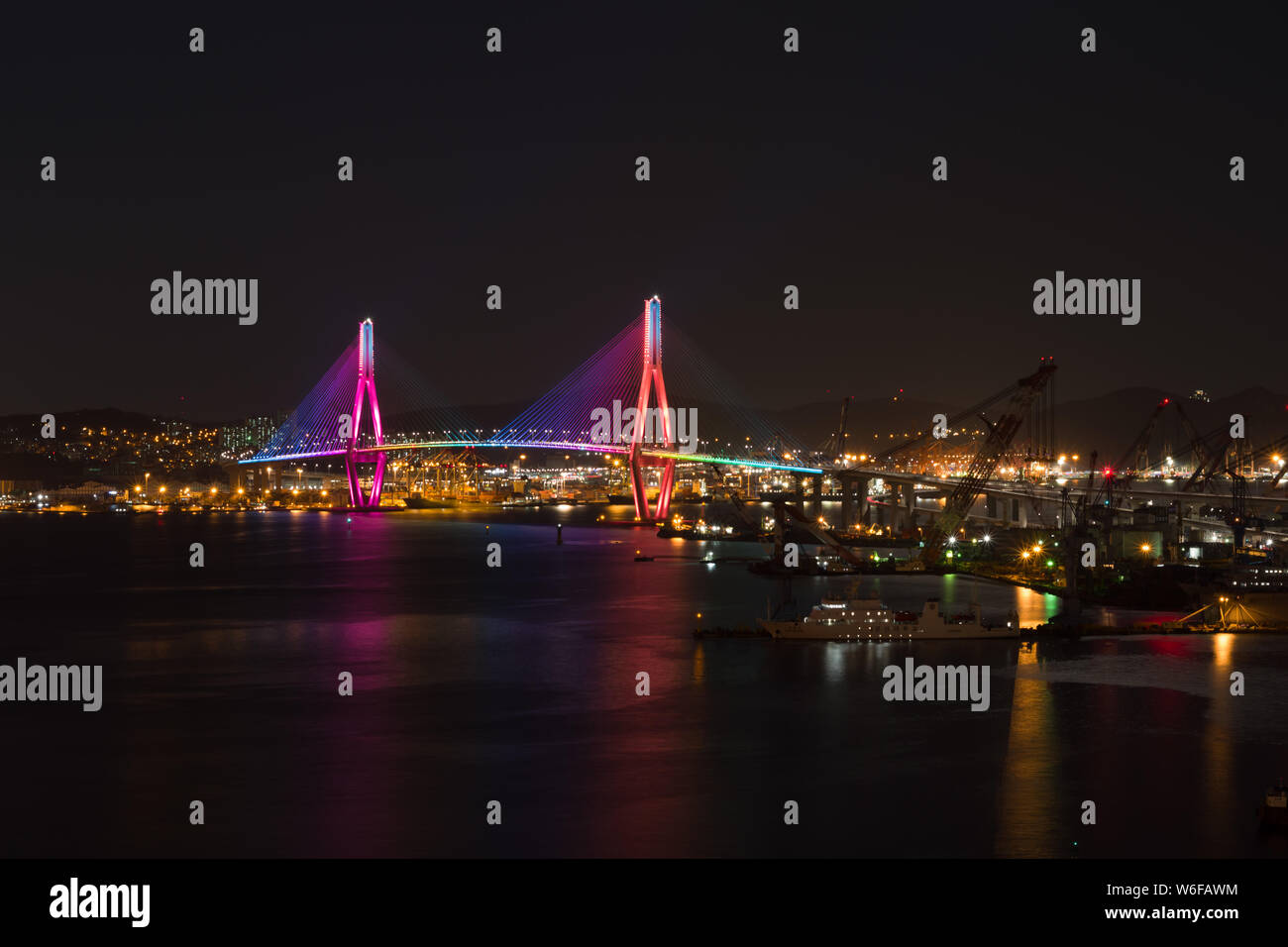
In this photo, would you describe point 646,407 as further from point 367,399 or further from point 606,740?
point 606,740

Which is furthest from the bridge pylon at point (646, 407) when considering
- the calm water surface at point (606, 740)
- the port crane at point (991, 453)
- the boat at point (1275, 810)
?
the boat at point (1275, 810)

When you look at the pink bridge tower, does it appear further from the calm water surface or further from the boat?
the boat

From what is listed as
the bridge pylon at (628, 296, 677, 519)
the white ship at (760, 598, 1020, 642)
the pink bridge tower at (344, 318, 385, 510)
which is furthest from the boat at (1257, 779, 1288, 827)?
the pink bridge tower at (344, 318, 385, 510)

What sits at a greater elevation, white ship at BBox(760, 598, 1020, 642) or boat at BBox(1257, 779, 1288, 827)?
white ship at BBox(760, 598, 1020, 642)

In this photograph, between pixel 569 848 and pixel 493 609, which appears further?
pixel 493 609

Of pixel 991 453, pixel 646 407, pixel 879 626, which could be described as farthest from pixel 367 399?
pixel 879 626

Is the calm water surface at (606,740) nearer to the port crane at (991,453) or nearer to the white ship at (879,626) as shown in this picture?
the white ship at (879,626)

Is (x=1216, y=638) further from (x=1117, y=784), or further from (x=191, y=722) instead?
(x=191, y=722)

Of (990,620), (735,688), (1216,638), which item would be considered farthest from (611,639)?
(1216,638)

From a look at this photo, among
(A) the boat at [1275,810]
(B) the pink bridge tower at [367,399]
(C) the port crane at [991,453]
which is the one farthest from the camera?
(B) the pink bridge tower at [367,399]
